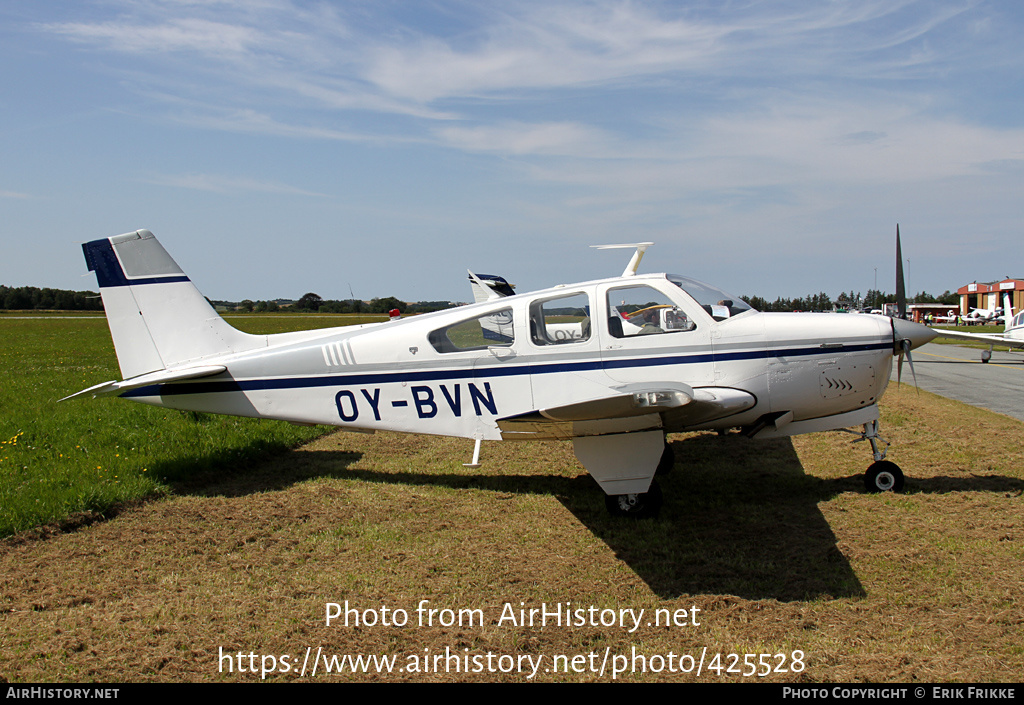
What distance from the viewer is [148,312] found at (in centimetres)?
719

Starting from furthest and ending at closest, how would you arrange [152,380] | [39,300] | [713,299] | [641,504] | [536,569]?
[39,300] < [152,380] < [713,299] < [641,504] < [536,569]

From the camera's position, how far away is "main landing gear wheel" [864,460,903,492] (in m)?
6.32

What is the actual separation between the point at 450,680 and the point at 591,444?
2717mm

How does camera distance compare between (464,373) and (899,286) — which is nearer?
(464,373)

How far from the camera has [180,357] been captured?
7227mm

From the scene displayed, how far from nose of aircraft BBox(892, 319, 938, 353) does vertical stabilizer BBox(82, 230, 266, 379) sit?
6852mm

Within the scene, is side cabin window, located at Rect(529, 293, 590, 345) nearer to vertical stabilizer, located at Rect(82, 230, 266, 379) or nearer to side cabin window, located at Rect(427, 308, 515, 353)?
side cabin window, located at Rect(427, 308, 515, 353)

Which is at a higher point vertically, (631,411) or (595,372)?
(595,372)

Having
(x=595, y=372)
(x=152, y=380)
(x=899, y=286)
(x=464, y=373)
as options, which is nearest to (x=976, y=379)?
(x=899, y=286)

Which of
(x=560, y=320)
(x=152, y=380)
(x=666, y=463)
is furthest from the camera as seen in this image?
(x=666, y=463)

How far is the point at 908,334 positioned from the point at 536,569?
4351mm

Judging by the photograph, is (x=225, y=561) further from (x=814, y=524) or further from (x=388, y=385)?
(x=814, y=524)

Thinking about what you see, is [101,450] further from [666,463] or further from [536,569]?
[666,463]
